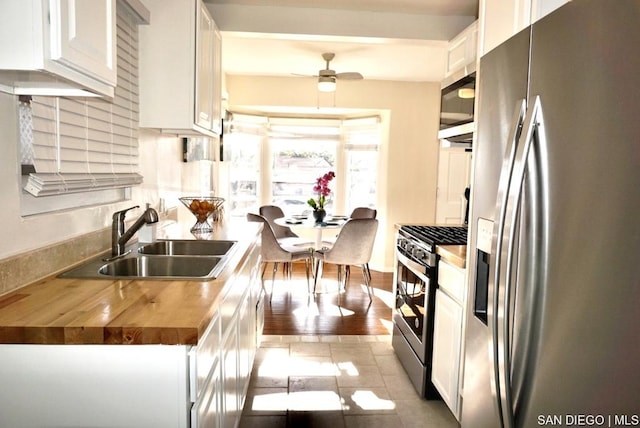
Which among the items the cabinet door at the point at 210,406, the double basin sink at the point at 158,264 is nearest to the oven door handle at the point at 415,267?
the double basin sink at the point at 158,264

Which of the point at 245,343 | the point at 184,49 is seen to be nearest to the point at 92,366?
the point at 245,343

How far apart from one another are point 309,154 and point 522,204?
563 centimetres

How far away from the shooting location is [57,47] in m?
1.01

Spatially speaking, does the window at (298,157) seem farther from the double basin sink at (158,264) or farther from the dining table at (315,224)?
the double basin sink at (158,264)

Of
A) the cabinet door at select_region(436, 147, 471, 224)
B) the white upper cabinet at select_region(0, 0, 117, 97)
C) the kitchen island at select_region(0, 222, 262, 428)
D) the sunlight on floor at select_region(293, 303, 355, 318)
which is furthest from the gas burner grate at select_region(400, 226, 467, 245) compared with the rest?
the cabinet door at select_region(436, 147, 471, 224)

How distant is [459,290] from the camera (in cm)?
208

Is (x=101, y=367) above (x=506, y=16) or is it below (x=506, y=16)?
below

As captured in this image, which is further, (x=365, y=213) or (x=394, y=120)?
(x=394, y=120)

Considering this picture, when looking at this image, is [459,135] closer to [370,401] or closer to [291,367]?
[370,401]

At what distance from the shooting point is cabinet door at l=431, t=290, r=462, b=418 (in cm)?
210

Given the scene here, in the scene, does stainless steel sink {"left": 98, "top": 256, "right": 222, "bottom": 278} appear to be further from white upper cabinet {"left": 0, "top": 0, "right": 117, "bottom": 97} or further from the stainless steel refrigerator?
the stainless steel refrigerator

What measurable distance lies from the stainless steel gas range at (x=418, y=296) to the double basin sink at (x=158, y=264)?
3.63 feet

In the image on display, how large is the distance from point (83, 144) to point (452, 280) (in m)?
1.81

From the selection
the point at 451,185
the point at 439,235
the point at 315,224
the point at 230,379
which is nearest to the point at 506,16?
the point at 439,235
